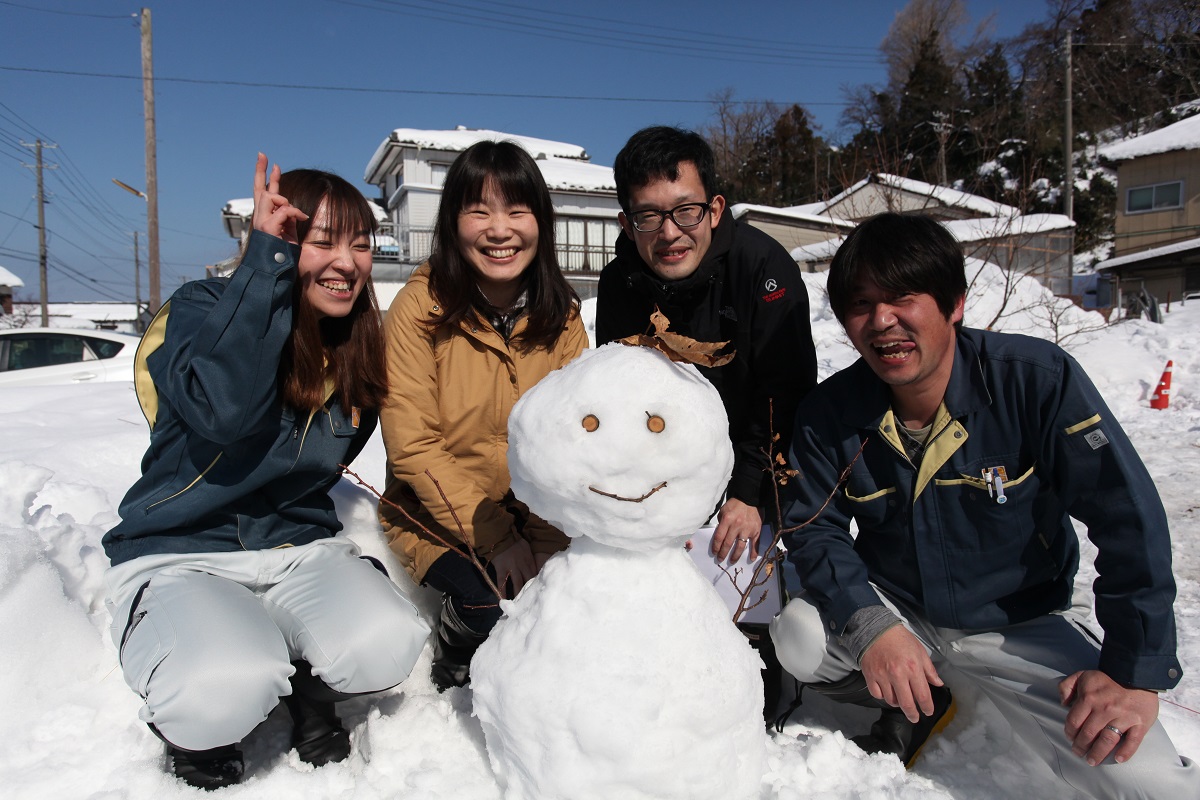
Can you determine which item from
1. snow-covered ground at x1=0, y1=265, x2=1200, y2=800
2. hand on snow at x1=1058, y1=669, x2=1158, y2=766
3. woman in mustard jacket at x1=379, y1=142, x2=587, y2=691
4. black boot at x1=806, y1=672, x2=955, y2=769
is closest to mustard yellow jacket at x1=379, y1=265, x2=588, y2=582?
woman in mustard jacket at x1=379, y1=142, x2=587, y2=691

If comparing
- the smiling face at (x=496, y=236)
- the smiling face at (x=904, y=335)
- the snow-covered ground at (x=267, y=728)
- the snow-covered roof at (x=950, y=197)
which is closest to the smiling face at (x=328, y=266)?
the smiling face at (x=496, y=236)

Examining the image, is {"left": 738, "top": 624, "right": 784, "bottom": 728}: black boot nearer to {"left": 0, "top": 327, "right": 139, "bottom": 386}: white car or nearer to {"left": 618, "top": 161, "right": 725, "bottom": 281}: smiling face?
{"left": 618, "top": 161, "right": 725, "bottom": 281}: smiling face

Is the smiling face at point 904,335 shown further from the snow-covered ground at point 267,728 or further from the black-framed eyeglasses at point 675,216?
the snow-covered ground at point 267,728

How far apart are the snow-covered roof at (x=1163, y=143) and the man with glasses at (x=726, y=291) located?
933 inches

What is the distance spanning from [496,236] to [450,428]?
63 centimetres

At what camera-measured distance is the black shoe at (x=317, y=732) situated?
5.90 feet

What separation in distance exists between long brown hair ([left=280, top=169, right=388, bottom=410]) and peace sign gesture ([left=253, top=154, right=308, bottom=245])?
0.42 feet

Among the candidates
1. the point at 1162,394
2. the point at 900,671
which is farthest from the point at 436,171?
the point at 900,671

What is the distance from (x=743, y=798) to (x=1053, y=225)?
18.2 m

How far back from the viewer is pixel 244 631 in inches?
66.4

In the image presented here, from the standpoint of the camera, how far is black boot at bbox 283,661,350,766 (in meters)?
1.80

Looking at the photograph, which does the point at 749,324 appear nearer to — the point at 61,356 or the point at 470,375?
the point at 470,375

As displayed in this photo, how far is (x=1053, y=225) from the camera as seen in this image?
15781 mm

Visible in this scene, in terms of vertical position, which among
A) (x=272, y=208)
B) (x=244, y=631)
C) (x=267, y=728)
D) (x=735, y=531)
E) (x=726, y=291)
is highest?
(x=272, y=208)
